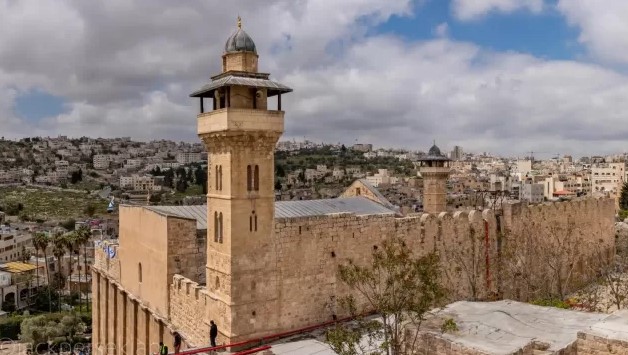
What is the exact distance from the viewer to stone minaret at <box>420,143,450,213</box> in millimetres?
32125

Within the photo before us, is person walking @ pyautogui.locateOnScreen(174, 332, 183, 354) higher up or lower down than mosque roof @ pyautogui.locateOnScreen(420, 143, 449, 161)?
lower down

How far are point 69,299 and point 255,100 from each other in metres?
60.4

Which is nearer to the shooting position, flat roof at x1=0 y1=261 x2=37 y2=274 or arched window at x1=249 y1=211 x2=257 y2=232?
arched window at x1=249 y1=211 x2=257 y2=232

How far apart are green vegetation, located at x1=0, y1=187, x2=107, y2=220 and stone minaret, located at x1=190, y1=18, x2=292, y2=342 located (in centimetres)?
10605

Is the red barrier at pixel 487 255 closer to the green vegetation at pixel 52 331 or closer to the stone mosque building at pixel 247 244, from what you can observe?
the stone mosque building at pixel 247 244

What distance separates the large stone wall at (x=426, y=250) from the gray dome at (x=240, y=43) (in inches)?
201

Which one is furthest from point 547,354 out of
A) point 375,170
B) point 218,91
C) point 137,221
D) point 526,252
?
point 375,170

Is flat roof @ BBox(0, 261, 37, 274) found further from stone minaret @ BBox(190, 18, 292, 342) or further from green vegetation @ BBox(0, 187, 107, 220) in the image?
stone minaret @ BBox(190, 18, 292, 342)

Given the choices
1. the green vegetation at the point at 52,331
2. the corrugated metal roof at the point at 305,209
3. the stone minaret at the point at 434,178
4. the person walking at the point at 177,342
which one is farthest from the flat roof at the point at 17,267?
the person walking at the point at 177,342

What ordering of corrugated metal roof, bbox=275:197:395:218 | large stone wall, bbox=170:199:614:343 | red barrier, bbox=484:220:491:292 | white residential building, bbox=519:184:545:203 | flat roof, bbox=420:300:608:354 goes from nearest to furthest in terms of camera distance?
flat roof, bbox=420:300:608:354 < large stone wall, bbox=170:199:614:343 < corrugated metal roof, bbox=275:197:395:218 < red barrier, bbox=484:220:491:292 < white residential building, bbox=519:184:545:203

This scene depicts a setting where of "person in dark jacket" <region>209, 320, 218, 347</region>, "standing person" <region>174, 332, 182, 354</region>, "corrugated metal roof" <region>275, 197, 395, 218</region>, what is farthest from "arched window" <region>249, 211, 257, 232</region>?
"corrugated metal roof" <region>275, 197, 395, 218</region>

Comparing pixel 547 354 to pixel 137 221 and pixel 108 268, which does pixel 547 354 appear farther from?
pixel 108 268

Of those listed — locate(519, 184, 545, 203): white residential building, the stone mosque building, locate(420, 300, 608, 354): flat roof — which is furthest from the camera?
locate(519, 184, 545, 203): white residential building

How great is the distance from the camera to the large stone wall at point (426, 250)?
52.4ft
